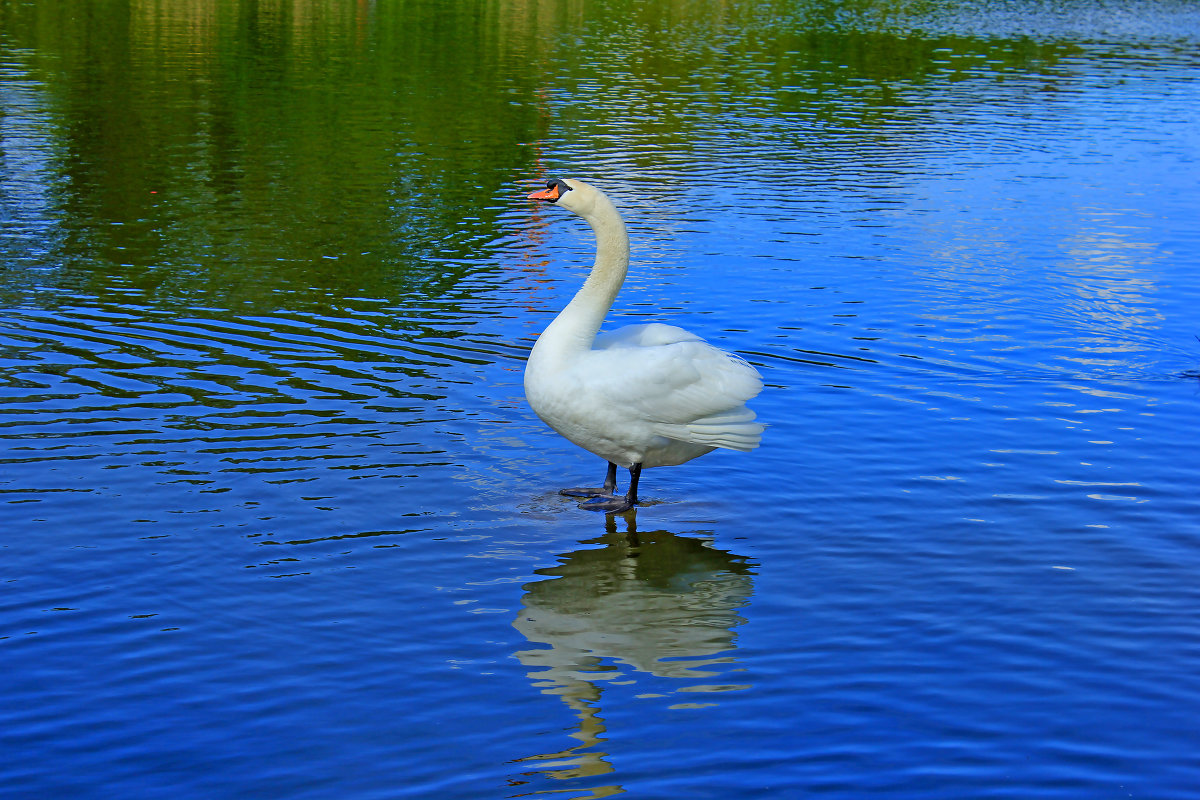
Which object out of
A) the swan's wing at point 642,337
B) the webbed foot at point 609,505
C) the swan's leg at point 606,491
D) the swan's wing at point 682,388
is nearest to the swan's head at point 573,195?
the swan's wing at point 642,337

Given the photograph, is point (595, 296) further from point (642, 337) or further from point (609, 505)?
point (609, 505)

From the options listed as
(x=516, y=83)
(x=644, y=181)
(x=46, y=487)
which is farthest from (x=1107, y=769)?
(x=516, y=83)

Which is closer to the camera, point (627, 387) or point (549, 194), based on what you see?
A: point (627, 387)

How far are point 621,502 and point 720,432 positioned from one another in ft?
3.05

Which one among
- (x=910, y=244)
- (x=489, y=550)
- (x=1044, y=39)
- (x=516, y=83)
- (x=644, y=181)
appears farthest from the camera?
(x=1044, y=39)

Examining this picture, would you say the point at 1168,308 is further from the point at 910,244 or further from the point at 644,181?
the point at 644,181

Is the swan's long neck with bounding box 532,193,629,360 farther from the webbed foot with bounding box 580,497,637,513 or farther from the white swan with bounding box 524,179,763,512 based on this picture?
the webbed foot with bounding box 580,497,637,513

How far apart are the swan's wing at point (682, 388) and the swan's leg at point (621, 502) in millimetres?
488

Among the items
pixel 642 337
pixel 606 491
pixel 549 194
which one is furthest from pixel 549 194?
pixel 606 491

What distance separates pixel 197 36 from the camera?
141 feet

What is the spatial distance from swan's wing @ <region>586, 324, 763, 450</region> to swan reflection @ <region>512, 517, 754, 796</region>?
30.5 inches

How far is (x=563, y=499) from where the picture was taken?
940 cm

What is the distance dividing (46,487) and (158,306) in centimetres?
510

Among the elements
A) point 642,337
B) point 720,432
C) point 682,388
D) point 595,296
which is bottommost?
point 720,432
